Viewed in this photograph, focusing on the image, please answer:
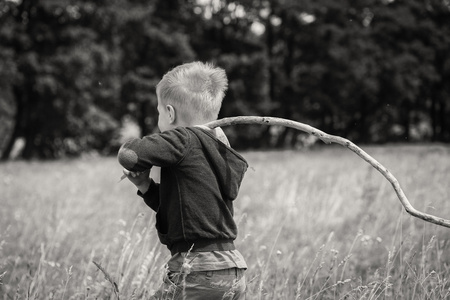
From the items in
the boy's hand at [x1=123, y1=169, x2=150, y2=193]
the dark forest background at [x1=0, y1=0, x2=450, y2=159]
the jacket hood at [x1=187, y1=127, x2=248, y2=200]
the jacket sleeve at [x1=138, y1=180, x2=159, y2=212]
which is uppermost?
the dark forest background at [x1=0, y1=0, x2=450, y2=159]

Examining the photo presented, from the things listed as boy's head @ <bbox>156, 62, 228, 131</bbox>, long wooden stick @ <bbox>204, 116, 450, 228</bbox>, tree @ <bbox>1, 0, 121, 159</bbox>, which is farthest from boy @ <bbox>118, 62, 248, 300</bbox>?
tree @ <bbox>1, 0, 121, 159</bbox>

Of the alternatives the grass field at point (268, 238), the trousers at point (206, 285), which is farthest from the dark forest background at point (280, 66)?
the trousers at point (206, 285)

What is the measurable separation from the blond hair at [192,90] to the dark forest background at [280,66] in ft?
67.1

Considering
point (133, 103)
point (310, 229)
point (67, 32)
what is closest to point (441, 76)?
point (133, 103)

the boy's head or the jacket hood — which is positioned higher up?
the boy's head

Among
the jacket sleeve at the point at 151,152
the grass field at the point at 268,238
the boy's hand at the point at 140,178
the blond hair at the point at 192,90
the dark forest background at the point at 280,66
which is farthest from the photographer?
the dark forest background at the point at 280,66

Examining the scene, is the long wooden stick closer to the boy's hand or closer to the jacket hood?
the jacket hood

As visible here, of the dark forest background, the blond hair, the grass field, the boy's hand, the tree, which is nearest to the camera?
the boy's hand

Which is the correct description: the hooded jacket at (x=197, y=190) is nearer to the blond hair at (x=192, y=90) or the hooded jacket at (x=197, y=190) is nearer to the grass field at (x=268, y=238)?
the blond hair at (x=192, y=90)

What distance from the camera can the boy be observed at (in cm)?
215

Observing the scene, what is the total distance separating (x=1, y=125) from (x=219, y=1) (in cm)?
1419

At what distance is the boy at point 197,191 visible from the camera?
215cm

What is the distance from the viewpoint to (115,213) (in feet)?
20.7

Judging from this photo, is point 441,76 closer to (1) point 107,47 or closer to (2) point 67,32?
(1) point 107,47
